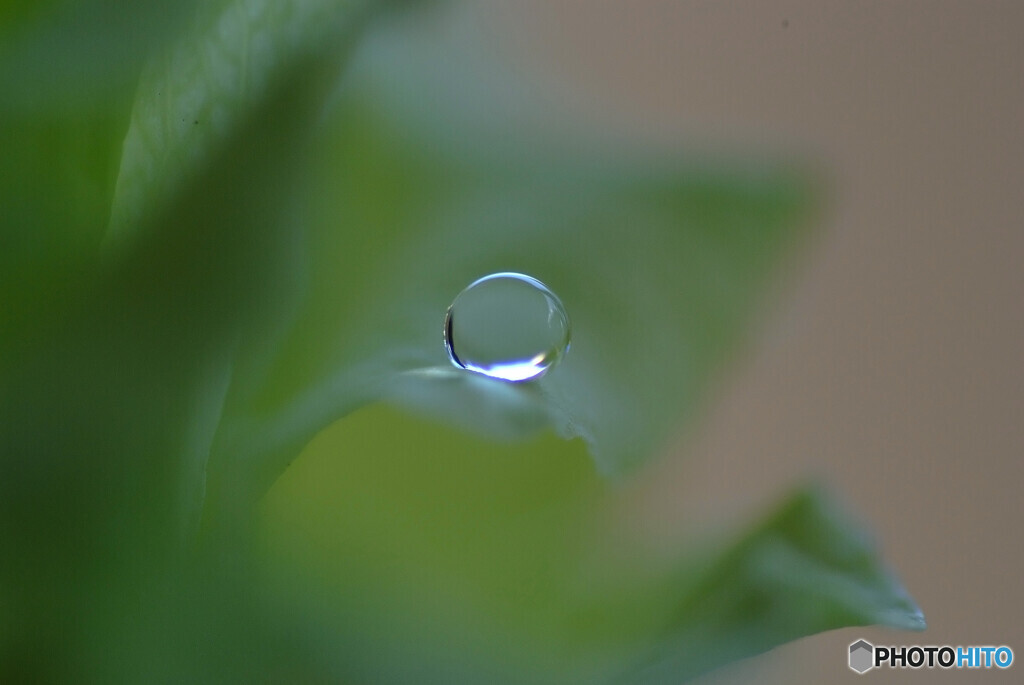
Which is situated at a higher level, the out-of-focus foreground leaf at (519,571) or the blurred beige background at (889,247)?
the blurred beige background at (889,247)

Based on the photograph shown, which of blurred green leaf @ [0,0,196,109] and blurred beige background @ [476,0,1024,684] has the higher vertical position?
blurred beige background @ [476,0,1024,684]

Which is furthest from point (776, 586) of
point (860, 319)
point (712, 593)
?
point (860, 319)

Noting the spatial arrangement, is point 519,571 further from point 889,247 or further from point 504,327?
point 889,247

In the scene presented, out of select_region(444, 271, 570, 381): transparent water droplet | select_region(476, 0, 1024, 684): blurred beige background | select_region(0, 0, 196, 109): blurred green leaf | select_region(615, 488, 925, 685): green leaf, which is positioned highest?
select_region(476, 0, 1024, 684): blurred beige background

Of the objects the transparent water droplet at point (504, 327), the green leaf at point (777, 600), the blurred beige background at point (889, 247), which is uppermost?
the blurred beige background at point (889, 247)

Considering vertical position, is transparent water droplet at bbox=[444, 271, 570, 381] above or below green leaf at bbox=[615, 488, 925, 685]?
above
